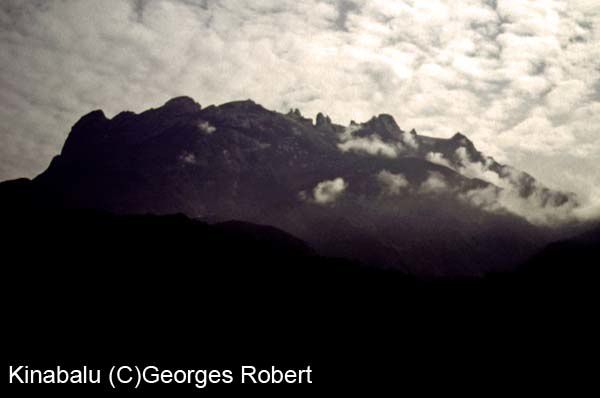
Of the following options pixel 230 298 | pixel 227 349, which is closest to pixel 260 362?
pixel 227 349

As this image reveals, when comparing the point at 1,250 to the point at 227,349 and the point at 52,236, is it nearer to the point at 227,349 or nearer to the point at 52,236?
the point at 52,236

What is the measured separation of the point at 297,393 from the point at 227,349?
2936 centimetres

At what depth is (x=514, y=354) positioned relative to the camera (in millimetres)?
121938

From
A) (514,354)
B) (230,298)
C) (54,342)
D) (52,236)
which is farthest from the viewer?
(52,236)

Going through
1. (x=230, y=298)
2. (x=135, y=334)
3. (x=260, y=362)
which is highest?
(x=230, y=298)

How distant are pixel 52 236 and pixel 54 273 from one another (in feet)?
113

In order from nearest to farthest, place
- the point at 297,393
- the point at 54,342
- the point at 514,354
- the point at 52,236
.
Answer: the point at 297,393, the point at 514,354, the point at 54,342, the point at 52,236

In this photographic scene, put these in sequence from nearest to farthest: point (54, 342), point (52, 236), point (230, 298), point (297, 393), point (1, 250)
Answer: point (297, 393)
point (54, 342)
point (230, 298)
point (1, 250)
point (52, 236)

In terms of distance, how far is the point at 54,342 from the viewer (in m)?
130

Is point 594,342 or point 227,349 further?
point 227,349

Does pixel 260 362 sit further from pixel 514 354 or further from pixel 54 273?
pixel 54 273

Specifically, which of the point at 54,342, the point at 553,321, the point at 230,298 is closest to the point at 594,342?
the point at 553,321

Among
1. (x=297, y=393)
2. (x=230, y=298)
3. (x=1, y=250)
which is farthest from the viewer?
(x=1, y=250)

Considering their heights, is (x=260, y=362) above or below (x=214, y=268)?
below
